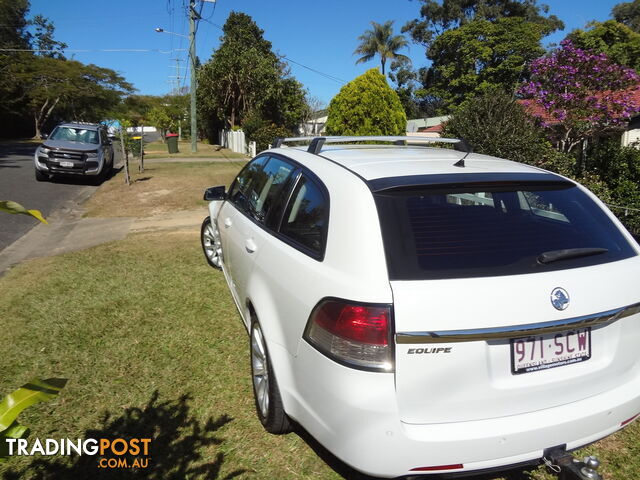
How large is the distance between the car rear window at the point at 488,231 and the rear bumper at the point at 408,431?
1.64 feet

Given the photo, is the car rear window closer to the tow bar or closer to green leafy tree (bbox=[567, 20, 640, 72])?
the tow bar

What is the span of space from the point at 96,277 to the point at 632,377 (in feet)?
17.7

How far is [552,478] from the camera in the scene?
251cm

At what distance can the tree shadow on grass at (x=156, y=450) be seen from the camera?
8.29ft

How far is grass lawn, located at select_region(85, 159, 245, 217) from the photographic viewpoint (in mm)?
10625

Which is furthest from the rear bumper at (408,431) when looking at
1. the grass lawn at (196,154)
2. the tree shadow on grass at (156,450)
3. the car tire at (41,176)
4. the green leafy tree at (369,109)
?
the grass lawn at (196,154)

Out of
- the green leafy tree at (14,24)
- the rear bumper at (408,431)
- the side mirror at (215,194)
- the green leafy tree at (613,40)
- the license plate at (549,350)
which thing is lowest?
the rear bumper at (408,431)

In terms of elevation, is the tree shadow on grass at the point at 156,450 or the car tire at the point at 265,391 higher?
the car tire at the point at 265,391

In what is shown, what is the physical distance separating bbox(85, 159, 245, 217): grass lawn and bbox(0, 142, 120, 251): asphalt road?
0.58m

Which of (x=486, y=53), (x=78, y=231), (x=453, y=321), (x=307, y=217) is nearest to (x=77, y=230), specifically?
(x=78, y=231)

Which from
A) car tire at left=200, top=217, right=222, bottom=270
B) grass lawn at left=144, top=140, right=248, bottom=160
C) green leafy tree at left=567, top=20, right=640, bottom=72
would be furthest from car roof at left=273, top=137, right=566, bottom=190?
green leafy tree at left=567, top=20, right=640, bottom=72

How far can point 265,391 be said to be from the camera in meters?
2.87

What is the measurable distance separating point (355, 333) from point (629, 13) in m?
52.2

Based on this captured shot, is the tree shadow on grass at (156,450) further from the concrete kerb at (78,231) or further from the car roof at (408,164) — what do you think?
the concrete kerb at (78,231)
